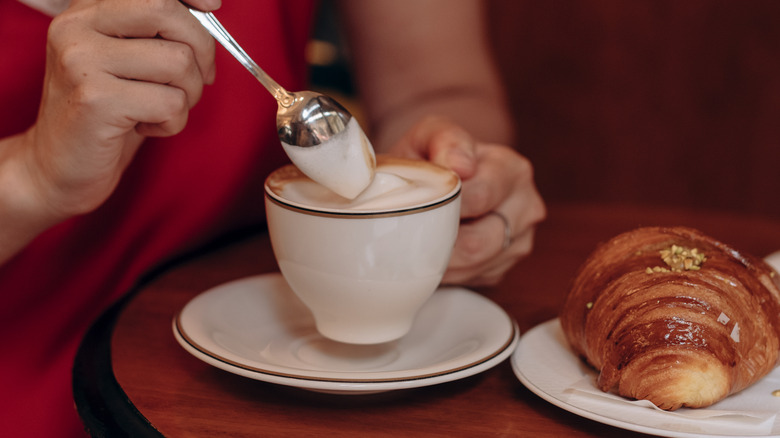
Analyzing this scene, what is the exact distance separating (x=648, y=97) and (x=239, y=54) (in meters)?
1.83

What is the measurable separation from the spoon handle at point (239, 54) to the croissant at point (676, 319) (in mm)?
291

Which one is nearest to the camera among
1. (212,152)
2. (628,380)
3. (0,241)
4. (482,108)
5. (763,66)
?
(628,380)

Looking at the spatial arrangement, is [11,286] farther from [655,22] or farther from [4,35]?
[655,22]

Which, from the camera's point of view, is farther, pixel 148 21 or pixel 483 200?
pixel 483 200

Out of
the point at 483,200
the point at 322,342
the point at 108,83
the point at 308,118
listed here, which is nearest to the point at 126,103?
the point at 108,83

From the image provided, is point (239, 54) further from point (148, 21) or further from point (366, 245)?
point (366, 245)

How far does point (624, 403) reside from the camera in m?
0.55

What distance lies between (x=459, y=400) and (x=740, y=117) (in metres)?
1.88

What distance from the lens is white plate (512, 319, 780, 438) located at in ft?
1.71

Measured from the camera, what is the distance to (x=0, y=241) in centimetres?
83

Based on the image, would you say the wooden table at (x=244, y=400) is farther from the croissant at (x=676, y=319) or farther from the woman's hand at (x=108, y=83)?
the woman's hand at (x=108, y=83)

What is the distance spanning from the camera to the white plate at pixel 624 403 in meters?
0.52

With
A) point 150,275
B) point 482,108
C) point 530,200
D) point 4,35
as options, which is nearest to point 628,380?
point 530,200

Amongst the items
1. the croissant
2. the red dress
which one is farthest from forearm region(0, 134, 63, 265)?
the croissant
